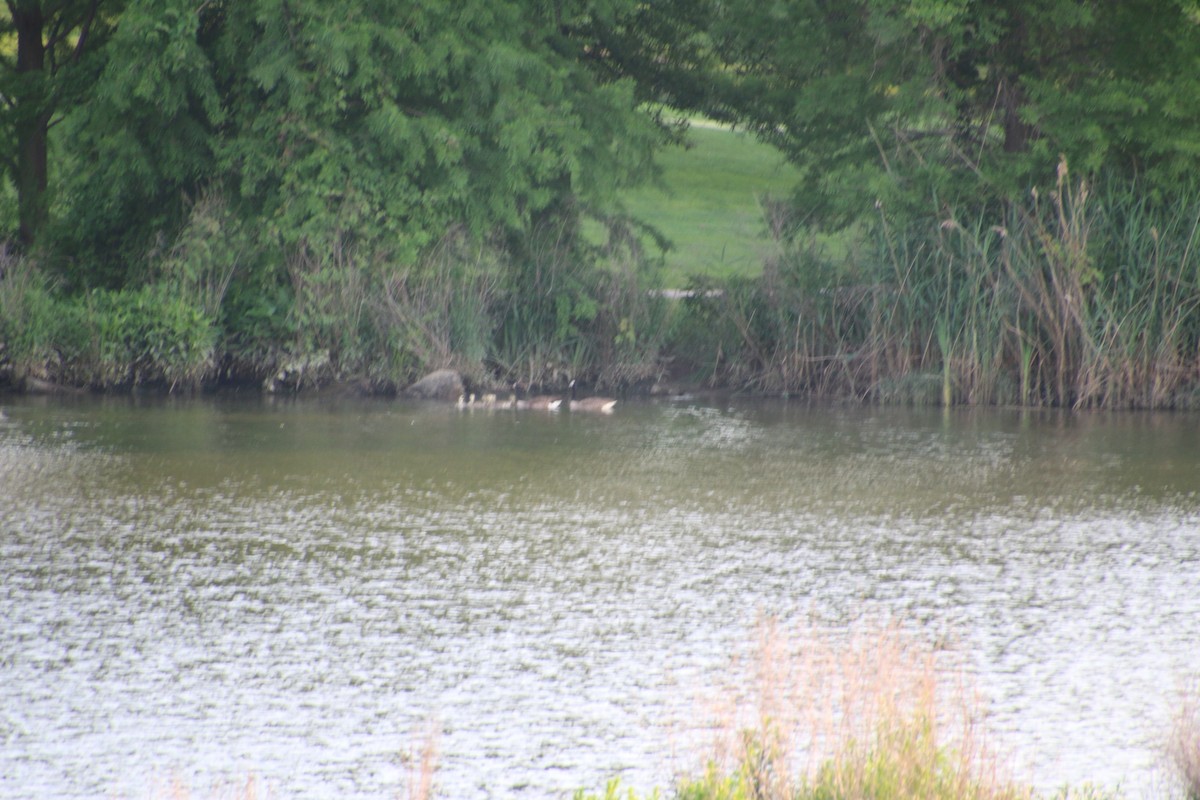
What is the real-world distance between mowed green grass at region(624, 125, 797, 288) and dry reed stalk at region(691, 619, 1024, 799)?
18233 mm

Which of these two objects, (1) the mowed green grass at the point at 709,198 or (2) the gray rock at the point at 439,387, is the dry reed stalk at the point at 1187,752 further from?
(1) the mowed green grass at the point at 709,198

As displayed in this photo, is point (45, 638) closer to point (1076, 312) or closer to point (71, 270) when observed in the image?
point (1076, 312)

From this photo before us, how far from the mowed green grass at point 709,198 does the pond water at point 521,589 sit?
1342 cm

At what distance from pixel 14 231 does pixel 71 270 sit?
188 cm

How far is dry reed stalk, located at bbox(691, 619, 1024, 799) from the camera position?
409 centimetres

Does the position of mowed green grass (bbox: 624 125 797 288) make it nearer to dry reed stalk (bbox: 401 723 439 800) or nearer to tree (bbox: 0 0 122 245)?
tree (bbox: 0 0 122 245)

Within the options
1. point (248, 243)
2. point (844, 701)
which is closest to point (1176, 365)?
point (248, 243)

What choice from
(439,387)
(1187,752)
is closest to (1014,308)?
(439,387)

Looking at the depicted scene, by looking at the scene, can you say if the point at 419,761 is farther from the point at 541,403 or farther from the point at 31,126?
the point at 31,126

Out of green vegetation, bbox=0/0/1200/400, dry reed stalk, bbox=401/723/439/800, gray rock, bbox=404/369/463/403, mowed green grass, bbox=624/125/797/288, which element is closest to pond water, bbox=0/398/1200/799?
dry reed stalk, bbox=401/723/439/800

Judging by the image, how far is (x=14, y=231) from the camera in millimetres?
19062

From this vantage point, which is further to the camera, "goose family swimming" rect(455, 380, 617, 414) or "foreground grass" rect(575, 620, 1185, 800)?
"goose family swimming" rect(455, 380, 617, 414)

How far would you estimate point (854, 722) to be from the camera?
5062 mm

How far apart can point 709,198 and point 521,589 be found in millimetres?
35371
